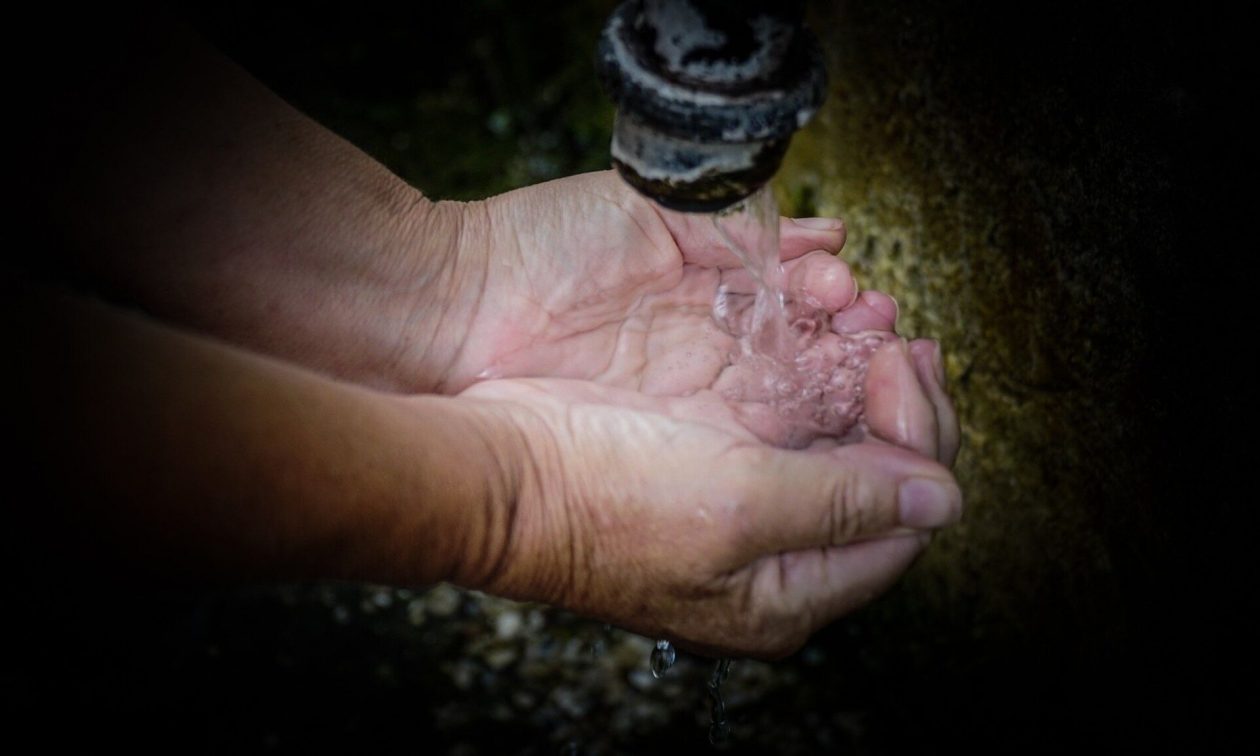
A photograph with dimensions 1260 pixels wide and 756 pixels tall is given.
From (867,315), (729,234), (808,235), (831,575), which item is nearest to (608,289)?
(729,234)

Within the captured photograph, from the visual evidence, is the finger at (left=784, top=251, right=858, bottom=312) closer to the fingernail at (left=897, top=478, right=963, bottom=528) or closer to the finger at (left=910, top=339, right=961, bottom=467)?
the finger at (left=910, top=339, right=961, bottom=467)

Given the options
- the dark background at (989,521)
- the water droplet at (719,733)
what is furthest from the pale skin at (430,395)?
the water droplet at (719,733)

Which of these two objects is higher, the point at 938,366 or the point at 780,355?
the point at 938,366

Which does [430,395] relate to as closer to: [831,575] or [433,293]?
[433,293]

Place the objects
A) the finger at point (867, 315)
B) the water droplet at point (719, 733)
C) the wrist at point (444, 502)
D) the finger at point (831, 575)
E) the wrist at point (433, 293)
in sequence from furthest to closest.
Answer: the water droplet at point (719, 733), the wrist at point (433, 293), the finger at point (867, 315), the finger at point (831, 575), the wrist at point (444, 502)

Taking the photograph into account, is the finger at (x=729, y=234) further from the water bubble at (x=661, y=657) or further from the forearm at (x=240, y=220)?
the water bubble at (x=661, y=657)

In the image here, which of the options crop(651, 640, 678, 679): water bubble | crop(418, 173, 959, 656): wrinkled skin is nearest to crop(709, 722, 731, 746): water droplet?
crop(651, 640, 678, 679): water bubble

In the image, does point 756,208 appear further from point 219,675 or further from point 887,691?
point 219,675
